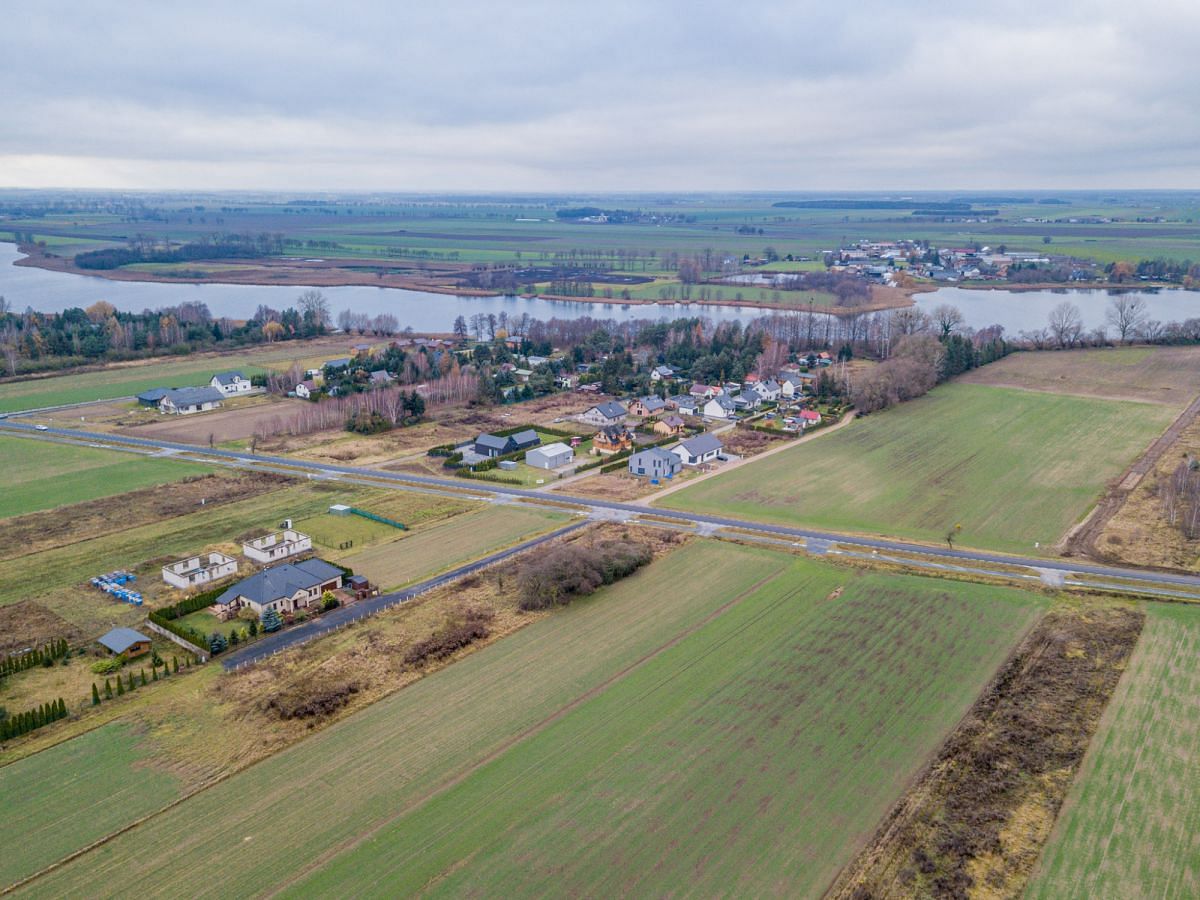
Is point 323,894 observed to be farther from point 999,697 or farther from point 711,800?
point 999,697

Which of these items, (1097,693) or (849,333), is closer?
(1097,693)

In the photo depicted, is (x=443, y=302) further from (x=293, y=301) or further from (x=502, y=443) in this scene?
(x=502, y=443)

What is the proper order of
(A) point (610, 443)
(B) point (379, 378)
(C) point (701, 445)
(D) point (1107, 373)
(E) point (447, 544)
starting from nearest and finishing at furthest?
(E) point (447, 544) → (C) point (701, 445) → (A) point (610, 443) → (B) point (379, 378) → (D) point (1107, 373)

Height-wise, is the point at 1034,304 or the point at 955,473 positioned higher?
the point at 1034,304

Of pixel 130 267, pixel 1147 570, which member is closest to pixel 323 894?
pixel 1147 570

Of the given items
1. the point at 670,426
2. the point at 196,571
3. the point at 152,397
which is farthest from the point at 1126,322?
the point at 152,397

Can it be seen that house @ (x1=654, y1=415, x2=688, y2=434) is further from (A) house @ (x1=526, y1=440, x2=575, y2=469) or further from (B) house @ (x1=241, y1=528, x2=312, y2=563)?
(B) house @ (x1=241, y1=528, x2=312, y2=563)


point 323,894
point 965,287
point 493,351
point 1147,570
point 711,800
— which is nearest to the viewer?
point 323,894

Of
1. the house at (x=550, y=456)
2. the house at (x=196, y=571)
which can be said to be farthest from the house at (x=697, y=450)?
the house at (x=196, y=571)
